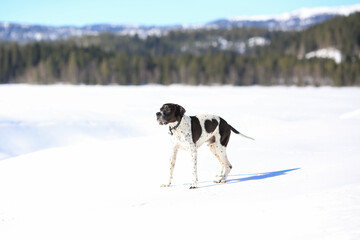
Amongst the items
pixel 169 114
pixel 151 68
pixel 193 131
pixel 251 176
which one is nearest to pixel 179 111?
pixel 169 114

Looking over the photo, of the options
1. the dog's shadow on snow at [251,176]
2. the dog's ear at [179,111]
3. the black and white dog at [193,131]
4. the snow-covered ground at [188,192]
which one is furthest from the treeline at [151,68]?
the dog's ear at [179,111]

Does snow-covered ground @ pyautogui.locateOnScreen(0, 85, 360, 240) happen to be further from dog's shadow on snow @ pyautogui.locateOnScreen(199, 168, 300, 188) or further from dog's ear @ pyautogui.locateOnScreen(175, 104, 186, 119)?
dog's ear @ pyautogui.locateOnScreen(175, 104, 186, 119)

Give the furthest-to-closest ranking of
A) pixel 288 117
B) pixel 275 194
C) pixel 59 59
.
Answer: pixel 59 59
pixel 288 117
pixel 275 194

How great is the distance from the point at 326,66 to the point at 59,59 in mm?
73627

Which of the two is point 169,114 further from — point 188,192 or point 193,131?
point 188,192

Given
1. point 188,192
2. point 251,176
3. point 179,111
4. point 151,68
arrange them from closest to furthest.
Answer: point 188,192
point 179,111
point 251,176
point 151,68

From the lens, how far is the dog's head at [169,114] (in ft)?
26.8

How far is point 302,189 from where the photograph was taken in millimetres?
7750

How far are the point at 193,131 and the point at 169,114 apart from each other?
0.62 m

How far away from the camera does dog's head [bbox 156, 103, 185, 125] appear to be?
816 centimetres

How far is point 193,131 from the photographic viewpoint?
8.58 metres

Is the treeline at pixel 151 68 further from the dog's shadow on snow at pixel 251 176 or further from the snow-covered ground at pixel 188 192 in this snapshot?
the dog's shadow on snow at pixel 251 176

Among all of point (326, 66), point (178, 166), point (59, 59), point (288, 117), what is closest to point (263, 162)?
point (178, 166)

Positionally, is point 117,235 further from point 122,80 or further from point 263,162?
point 122,80
